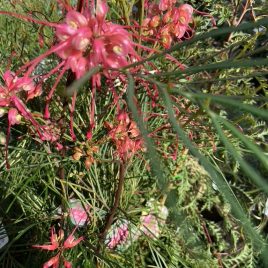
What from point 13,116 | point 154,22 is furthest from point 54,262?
point 154,22

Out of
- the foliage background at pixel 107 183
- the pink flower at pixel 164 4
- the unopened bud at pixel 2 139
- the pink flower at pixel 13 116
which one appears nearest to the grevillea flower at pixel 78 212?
the foliage background at pixel 107 183

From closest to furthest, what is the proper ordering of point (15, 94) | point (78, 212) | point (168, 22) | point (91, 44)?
point (91, 44) → point (15, 94) → point (168, 22) → point (78, 212)

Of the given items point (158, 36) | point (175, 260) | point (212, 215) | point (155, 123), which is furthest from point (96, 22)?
point (212, 215)

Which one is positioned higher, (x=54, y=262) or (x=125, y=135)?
(x=125, y=135)

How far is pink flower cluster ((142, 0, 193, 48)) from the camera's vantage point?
0.75m

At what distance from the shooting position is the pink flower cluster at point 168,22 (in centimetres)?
75

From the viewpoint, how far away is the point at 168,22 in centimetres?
75

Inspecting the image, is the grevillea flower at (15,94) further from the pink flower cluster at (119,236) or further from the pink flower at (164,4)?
the pink flower cluster at (119,236)

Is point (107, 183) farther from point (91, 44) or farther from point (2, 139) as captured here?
point (91, 44)

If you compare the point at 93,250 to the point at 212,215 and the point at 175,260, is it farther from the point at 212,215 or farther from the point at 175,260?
the point at 212,215

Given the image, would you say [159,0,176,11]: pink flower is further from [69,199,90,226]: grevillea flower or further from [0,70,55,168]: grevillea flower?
[69,199,90,226]: grevillea flower

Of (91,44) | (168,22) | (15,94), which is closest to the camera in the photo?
(91,44)

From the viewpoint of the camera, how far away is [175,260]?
3.35 feet

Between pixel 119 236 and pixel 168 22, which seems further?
pixel 119 236
